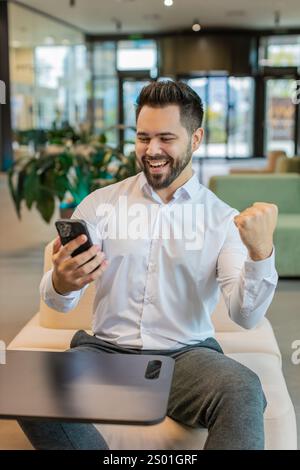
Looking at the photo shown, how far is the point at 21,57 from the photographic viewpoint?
10.1 metres

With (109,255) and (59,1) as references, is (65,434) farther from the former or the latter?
(59,1)

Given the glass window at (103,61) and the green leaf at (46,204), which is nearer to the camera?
the green leaf at (46,204)

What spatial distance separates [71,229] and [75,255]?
0.07 meters

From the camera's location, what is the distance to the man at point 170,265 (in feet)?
4.96

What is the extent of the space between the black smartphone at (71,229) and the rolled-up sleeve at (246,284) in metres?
0.37

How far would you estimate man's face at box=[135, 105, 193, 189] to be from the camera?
1624 mm

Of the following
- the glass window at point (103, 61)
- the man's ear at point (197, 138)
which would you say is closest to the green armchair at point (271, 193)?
the man's ear at point (197, 138)

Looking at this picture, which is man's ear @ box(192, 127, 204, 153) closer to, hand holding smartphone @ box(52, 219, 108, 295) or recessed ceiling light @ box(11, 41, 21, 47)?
hand holding smartphone @ box(52, 219, 108, 295)

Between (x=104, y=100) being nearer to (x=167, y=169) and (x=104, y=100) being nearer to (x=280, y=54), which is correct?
(x=280, y=54)

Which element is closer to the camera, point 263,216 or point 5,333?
point 263,216

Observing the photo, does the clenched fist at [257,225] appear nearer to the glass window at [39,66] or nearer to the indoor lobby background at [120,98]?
the indoor lobby background at [120,98]

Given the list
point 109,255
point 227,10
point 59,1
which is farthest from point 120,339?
point 59,1
